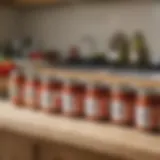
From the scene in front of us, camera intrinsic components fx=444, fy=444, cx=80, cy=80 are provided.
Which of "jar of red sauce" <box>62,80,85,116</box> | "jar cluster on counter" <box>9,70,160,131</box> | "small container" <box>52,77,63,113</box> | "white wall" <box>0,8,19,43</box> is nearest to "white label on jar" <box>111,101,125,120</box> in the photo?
"jar cluster on counter" <box>9,70,160,131</box>

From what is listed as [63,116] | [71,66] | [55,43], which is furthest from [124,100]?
A: [55,43]

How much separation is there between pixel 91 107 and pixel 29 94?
0.33 metres

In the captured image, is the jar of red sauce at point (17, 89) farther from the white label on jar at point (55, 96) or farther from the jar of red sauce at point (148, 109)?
the jar of red sauce at point (148, 109)

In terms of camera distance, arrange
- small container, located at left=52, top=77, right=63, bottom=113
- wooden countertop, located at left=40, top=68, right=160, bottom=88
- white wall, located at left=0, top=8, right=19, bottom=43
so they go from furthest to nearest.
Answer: white wall, located at left=0, top=8, right=19, bottom=43
wooden countertop, located at left=40, top=68, right=160, bottom=88
small container, located at left=52, top=77, right=63, bottom=113

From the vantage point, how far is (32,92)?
1.66 m

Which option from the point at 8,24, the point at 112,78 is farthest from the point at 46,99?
the point at 8,24

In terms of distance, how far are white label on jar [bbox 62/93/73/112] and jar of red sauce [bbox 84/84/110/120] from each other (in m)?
0.07

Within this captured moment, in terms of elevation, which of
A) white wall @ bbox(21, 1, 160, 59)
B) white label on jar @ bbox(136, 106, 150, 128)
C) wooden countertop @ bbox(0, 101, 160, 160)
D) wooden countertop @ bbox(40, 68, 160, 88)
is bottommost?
wooden countertop @ bbox(0, 101, 160, 160)

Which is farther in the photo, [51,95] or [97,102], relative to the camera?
[51,95]

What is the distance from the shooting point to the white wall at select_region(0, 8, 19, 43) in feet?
10.9

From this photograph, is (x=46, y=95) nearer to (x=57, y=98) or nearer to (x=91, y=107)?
(x=57, y=98)

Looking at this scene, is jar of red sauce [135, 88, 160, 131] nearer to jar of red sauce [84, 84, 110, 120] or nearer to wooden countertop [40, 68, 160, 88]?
jar of red sauce [84, 84, 110, 120]

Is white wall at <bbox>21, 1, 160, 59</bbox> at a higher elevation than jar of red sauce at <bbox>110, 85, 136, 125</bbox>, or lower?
higher

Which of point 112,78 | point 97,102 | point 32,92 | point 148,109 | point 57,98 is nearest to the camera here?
point 148,109
